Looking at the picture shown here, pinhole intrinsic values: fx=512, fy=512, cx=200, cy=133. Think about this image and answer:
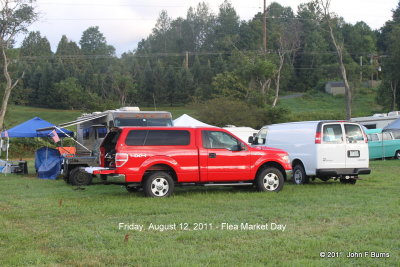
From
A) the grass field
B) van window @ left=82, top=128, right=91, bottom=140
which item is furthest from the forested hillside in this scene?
van window @ left=82, top=128, right=91, bottom=140

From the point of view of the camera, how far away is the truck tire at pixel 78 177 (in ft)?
54.4

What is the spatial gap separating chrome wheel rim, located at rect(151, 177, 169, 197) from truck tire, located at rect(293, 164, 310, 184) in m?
4.87

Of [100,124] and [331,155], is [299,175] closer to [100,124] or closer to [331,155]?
[331,155]

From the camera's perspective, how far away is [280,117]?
41062mm

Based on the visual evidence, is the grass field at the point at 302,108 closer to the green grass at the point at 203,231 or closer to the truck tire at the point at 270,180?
the truck tire at the point at 270,180

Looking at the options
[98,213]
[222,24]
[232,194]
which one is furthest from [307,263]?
[222,24]

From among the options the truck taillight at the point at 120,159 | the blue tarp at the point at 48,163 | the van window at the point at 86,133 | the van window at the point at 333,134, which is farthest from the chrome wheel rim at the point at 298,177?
the blue tarp at the point at 48,163

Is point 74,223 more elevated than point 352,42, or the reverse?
point 352,42

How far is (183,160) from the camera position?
12461 millimetres

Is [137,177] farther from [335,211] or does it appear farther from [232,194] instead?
[335,211]

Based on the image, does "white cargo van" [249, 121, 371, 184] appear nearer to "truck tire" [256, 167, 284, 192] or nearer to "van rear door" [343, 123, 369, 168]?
"van rear door" [343, 123, 369, 168]

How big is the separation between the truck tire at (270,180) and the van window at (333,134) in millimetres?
2272

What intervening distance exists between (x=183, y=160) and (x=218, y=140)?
1095mm

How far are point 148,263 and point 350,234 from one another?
3245mm
